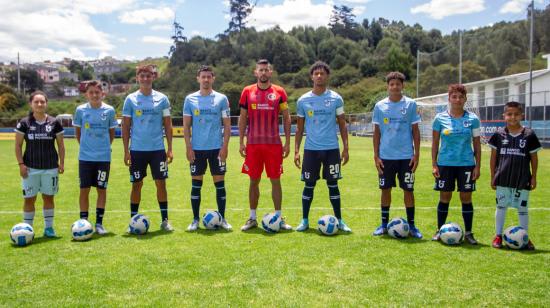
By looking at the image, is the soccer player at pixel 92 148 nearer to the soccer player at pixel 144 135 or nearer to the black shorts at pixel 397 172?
the soccer player at pixel 144 135

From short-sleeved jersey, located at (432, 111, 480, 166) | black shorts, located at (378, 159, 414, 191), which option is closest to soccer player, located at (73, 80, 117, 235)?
black shorts, located at (378, 159, 414, 191)

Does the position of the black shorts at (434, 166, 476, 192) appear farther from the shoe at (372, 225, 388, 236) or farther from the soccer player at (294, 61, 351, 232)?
the soccer player at (294, 61, 351, 232)

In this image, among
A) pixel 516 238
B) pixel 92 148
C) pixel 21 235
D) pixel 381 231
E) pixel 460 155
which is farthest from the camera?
pixel 92 148

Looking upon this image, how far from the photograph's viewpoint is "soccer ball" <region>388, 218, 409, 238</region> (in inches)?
245

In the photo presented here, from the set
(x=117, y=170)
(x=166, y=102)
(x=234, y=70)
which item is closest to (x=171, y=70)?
(x=234, y=70)

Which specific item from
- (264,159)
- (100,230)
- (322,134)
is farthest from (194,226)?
(322,134)

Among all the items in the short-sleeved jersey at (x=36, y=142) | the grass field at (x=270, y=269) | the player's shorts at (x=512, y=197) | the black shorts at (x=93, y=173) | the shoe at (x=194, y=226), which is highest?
the short-sleeved jersey at (x=36, y=142)

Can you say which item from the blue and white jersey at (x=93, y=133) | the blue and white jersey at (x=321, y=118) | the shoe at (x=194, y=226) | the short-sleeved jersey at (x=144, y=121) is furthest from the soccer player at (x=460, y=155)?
the blue and white jersey at (x=93, y=133)

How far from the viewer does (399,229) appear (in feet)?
20.4

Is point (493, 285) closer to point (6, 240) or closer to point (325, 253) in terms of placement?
point (325, 253)

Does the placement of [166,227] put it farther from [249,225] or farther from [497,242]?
[497,242]

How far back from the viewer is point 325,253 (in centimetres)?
555

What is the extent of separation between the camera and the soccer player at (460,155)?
612 centimetres

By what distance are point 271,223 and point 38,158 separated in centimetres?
354
